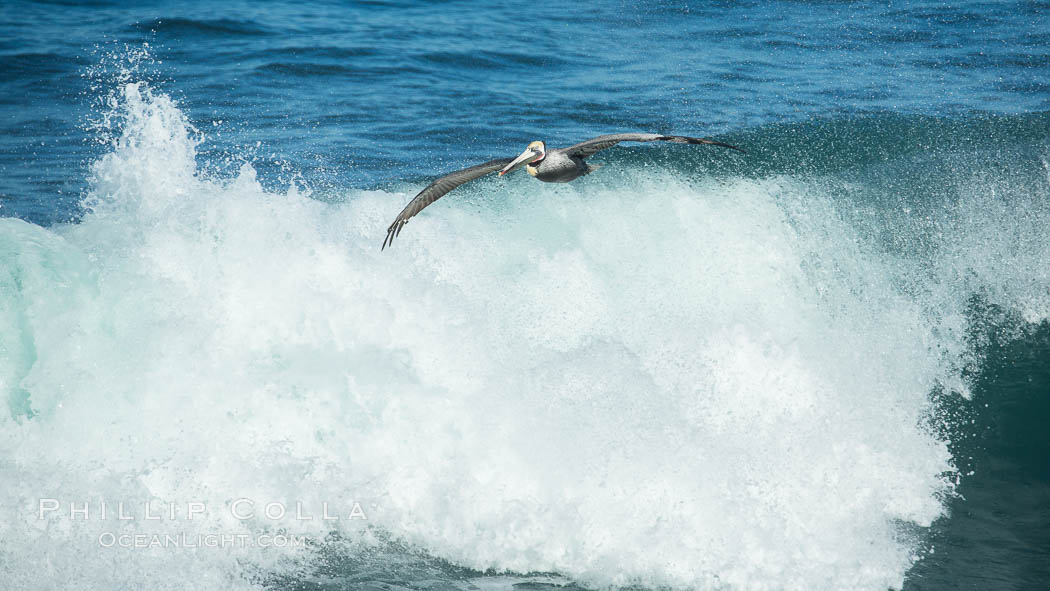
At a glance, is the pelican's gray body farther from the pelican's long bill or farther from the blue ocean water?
the blue ocean water

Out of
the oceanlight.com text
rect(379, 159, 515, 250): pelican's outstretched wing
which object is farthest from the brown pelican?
the oceanlight.com text

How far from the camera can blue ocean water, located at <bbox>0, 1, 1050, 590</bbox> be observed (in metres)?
5.88

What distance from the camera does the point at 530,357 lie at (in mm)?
7102

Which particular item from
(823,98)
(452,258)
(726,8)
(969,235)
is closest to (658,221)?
(452,258)

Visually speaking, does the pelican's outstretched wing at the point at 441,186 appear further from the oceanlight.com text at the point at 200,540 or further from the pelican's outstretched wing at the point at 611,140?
the oceanlight.com text at the point at 200,540

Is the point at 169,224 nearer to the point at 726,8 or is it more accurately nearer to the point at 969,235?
the point at 969,235

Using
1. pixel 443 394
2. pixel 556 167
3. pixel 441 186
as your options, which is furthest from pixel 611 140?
pixel 443 394

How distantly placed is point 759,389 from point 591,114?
6183 mm

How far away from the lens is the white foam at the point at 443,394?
19.4 feet

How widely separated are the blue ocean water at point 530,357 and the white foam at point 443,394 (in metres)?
0.02

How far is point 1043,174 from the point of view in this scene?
410 inches

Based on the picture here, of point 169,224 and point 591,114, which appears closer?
point 169,224

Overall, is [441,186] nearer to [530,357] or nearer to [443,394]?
[443,394]

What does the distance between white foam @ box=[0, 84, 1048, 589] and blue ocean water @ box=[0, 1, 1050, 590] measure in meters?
0.02
